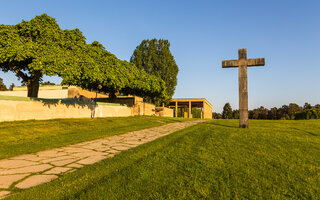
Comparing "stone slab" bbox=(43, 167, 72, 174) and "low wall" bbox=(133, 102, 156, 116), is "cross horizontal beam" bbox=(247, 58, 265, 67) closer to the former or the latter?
"stone slab" bbox=(43, 167, 72, 174)

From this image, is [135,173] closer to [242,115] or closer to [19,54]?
[242,115]

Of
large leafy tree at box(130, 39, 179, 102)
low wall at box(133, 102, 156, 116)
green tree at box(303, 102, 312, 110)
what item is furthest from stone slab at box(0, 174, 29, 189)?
green tree at box(303, 102, 312, 110)

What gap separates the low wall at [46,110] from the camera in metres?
10.6

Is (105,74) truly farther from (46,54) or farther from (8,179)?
(8,179)

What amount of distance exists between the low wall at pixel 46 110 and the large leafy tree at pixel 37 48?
4.00 feet

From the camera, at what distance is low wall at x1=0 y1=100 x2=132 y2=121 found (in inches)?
416

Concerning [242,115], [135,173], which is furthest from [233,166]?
[242,115]

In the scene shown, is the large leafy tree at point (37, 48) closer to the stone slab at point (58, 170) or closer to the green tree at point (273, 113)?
the stone slab at point (58, 170)

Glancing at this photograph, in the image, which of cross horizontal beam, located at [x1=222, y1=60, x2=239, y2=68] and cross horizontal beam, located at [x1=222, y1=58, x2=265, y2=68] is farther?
cross horizontal beam, located at [x1=222, y1=60, x2=239, y2=68]

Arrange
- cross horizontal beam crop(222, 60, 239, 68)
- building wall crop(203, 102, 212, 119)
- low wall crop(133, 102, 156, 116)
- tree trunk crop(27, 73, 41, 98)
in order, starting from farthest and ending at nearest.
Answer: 1. building wall crop(203, 102, 212, 119)
2. low wall crop(133, 102, 156, 116)
3. tree trunk crop(27, 73, 41, 98)
4. cross horizontal beam crop(222, 60, 239, 68)

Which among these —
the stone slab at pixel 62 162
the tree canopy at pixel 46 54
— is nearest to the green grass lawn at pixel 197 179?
the stone slab at pixel 62 162

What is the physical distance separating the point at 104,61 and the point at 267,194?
15.1 m

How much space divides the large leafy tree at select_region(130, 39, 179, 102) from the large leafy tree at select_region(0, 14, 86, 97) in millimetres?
19243

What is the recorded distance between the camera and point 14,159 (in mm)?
3967
